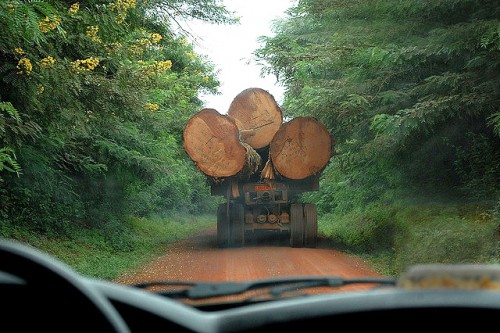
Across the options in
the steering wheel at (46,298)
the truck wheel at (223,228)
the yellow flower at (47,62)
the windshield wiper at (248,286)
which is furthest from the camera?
the truck wheel at (223,228)

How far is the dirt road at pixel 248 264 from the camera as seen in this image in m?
11.2

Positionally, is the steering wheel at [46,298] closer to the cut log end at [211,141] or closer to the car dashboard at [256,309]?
the car dashboard at [256,309]

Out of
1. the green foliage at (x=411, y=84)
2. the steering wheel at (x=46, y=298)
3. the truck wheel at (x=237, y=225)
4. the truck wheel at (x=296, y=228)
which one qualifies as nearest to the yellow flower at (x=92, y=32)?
the green foliage at (x=411, y=84)

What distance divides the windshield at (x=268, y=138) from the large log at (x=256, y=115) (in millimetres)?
39

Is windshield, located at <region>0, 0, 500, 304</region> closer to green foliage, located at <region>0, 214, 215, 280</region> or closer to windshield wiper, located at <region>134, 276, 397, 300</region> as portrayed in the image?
green foliage, located at <region>0, 214, 215, 280</region>

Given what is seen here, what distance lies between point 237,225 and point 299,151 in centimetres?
236

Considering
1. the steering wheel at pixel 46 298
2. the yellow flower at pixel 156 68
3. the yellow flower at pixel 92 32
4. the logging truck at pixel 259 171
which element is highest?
the yellow flower at pixel 92 32

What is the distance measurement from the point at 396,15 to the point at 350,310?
12.9 metres

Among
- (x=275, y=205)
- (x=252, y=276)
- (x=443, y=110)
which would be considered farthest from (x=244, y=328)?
(x=275, y=205)

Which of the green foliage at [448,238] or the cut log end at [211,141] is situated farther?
the cut log end at [211,141]

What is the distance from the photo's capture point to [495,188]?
47.1 ft

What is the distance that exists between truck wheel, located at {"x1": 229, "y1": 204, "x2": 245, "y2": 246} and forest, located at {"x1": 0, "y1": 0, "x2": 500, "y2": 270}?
241 centimetres

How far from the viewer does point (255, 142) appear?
702 inches

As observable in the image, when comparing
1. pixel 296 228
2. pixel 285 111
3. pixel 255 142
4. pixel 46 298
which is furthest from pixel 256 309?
pixel 285 111
